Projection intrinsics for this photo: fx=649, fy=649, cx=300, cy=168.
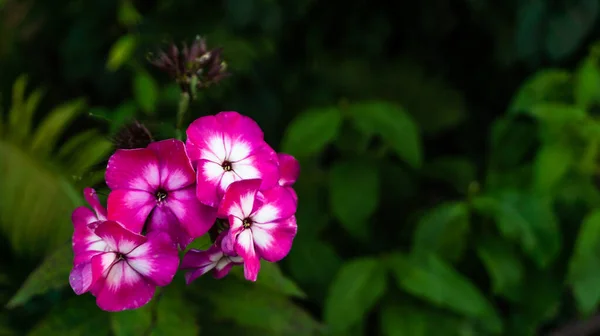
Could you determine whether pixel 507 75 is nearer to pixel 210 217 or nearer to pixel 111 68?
pixel 111 68

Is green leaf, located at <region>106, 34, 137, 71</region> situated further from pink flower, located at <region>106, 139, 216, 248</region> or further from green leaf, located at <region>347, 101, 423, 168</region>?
pink flower, located at <region>106, 139, 216, 248</region>

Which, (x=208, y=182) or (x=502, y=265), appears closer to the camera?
(x=208, y=182)

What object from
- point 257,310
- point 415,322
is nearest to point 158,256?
point 257,310

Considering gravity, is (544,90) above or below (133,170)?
below

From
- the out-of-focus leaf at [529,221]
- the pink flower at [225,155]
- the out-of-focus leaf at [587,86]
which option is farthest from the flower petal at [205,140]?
the out-of-focus leaf at [587,86]

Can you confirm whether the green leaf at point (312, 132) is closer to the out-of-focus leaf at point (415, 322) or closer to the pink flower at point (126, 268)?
the out-of-focus leaf at point (415, 322)

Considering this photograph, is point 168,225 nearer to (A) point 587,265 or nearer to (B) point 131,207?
(B) point 131,207

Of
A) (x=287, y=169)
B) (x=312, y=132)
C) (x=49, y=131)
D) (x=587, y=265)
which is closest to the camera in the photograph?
(x=287, y=169)

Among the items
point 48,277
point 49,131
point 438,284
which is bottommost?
point 438,284
